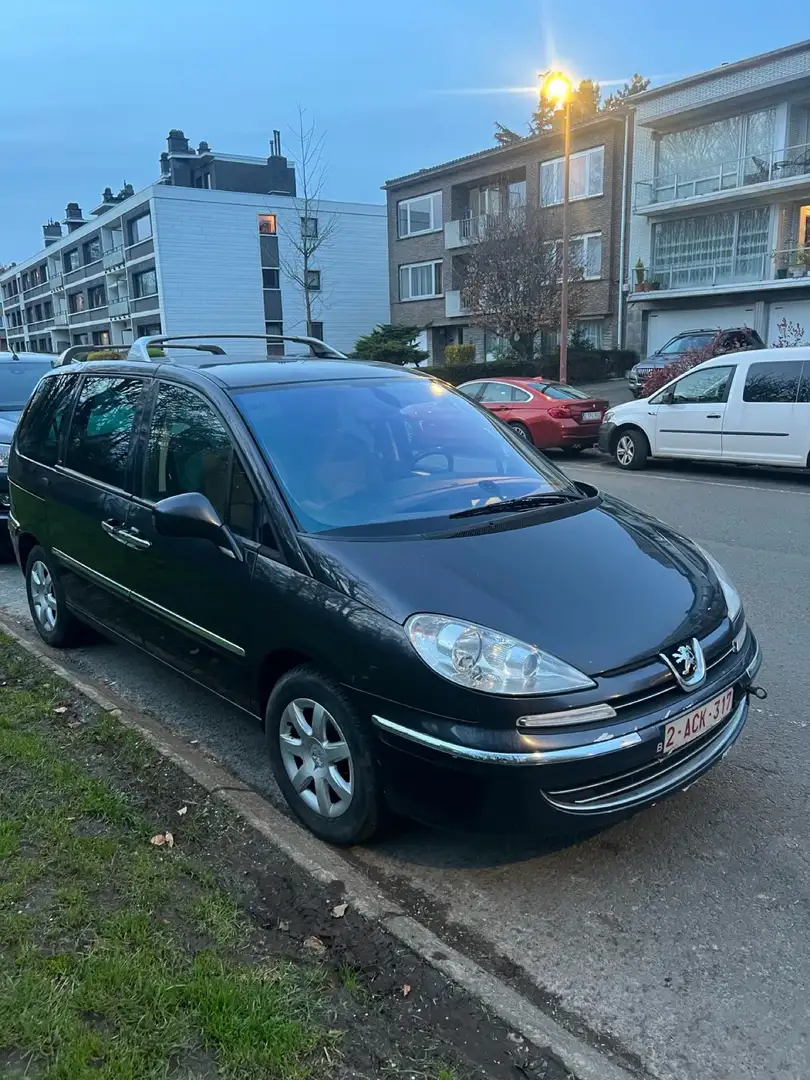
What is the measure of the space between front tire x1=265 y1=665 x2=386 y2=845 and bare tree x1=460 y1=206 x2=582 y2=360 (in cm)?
2508

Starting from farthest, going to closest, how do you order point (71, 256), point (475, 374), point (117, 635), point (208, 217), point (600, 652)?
point (71, 256) → point (208, 217) → point (475, 374) → point (117, 635) → point (600, 652)

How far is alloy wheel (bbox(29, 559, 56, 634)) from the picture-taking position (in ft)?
17.6

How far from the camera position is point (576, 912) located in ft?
9.12

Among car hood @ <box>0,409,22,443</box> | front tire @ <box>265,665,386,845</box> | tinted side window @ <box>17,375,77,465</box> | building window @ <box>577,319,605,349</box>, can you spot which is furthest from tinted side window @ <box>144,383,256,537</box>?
building window @ <box>577,319,605,349</box>

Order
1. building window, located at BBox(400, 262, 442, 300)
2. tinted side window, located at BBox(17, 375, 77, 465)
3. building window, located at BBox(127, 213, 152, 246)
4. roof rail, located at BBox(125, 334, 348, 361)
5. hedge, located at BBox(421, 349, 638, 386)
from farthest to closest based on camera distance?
building window, located at BBox(127, 213, 152, 246), building window, located at BBox(400, 262, 442, 300), hedge, located at BBox(421, 349, 638, 386), tinted side window, located at BBox(17, 375, 77, 465), roof rail, located at BBox(125, 334, 348, 361)

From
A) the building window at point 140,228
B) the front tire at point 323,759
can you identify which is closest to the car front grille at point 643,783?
the front tire at point 323,759

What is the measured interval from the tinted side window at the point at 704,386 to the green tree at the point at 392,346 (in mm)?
19505

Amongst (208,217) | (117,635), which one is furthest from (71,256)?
(117,635)

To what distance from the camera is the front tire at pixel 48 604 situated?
5.21 m

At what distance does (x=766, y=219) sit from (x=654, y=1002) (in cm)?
2979

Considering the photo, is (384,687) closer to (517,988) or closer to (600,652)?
(600,652)

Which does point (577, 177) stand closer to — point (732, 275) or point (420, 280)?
point (732, 275)

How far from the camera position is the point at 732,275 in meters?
28.0

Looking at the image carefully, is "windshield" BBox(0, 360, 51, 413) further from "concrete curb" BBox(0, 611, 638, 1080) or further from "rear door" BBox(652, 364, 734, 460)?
"rear door" BBox(652, 364, 734, 460)
